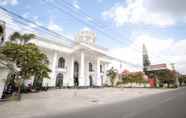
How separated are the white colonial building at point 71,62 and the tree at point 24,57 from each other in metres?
16.3

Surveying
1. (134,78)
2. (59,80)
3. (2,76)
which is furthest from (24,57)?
(134,78)

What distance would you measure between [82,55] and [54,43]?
7.68 meters

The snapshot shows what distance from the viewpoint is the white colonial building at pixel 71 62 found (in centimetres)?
3419

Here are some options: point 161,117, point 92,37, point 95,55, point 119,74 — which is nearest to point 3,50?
point 161,117

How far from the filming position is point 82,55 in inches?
1537

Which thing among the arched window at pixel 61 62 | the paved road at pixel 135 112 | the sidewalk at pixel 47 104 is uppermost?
the arched window at pixel 61 62

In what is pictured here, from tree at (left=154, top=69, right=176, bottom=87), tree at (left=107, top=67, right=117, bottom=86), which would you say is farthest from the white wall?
tree at (left=154, top=69, right=176, bottom=87)

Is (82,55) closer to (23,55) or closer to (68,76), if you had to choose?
(68,76)

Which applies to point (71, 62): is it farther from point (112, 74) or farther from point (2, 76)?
point (2, 76)

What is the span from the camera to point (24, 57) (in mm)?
13930

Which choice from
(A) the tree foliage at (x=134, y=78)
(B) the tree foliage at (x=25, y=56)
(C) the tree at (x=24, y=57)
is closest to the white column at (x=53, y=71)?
(C) the tree at (x=24, y=57)

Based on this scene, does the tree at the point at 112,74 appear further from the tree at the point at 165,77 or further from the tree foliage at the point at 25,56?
the tree foliage at the point at 25,56

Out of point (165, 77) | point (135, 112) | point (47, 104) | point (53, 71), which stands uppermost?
point (53, 71)

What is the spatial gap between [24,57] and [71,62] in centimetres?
2541
